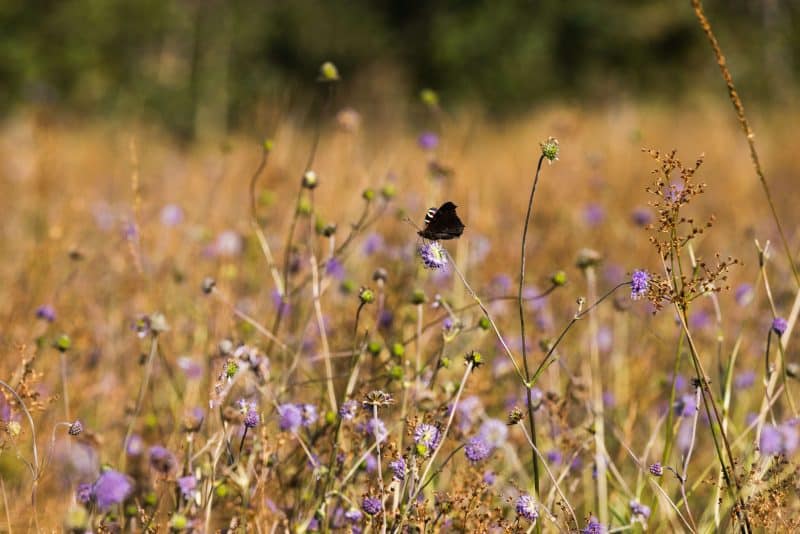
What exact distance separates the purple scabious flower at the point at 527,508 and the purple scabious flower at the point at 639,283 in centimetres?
35

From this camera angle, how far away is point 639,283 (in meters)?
1.18

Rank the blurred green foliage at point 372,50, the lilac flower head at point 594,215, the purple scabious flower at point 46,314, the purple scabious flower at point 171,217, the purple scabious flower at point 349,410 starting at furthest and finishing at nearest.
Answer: the blurred green foliage at point 372,50 < the lilac flower head at point 594,215 < the purple scabious flower at point 171,217 < the purple scabious flower at point 46,314 < the purple scabious flower at point 349,410

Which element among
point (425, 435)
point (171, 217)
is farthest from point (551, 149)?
point (171, 217)

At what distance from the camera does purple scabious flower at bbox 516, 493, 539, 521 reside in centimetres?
120

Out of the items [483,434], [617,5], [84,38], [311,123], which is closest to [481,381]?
[483,434]

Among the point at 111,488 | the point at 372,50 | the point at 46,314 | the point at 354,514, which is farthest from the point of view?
the point at 372,50

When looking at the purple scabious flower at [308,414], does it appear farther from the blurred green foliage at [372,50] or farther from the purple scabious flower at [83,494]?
the blurred green foliage at [372,50]

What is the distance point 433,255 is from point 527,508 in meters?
0.42

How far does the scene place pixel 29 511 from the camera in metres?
1.59

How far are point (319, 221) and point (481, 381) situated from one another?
1.96 ft

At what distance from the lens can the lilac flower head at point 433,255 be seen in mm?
1219

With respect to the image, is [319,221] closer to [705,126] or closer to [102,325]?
[102,325]

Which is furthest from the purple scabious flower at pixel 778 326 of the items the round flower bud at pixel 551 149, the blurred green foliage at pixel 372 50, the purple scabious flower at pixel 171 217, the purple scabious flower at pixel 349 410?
the blurred green foliage at pixel 372 50

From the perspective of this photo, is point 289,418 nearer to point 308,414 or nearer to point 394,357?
point 308,414
